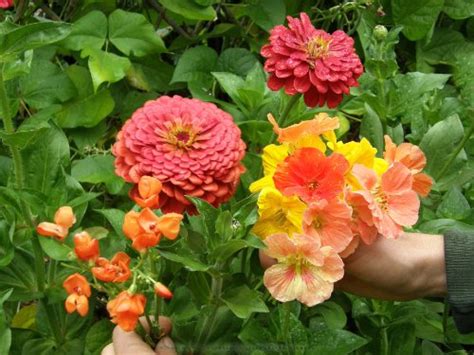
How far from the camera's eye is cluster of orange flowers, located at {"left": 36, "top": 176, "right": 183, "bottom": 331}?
74cm

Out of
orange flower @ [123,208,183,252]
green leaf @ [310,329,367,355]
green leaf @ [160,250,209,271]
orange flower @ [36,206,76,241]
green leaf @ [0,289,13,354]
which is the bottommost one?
green leaf @ [310,329,367,355]

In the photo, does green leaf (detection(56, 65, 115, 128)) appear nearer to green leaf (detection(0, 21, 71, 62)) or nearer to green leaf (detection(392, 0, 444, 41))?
green leaf (detection(0, 21, 71, 62))

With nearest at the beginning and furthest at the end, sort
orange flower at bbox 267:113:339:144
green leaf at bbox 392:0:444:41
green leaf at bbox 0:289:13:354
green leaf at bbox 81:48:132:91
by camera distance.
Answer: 1. orange flower at bbox 267:113:339:144
2. green leaf at bbox 0:289:13:354
3. green leaf at bbox 81:48:132:91
4. green leaf at bbox 392:0:444:41

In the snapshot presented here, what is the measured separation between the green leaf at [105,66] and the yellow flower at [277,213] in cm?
58

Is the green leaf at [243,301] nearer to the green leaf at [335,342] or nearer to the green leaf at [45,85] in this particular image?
the green leaf at [335,342]

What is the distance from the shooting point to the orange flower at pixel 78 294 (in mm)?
758

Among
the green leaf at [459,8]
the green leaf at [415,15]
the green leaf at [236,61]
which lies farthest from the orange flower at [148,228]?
the green leaf at [459,8]

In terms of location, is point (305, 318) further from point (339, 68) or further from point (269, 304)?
point (339, 68)

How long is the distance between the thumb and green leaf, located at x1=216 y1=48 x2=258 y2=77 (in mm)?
731

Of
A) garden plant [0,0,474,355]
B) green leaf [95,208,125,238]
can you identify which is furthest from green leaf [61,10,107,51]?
green leaf [95,208,125,238]

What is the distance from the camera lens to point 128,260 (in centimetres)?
76

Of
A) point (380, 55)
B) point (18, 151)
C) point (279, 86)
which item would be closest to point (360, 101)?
point (380, 55)

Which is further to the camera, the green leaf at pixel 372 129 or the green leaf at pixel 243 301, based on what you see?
the green leaf at pixel 372 129

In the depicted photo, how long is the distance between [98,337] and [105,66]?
18.8 inches
